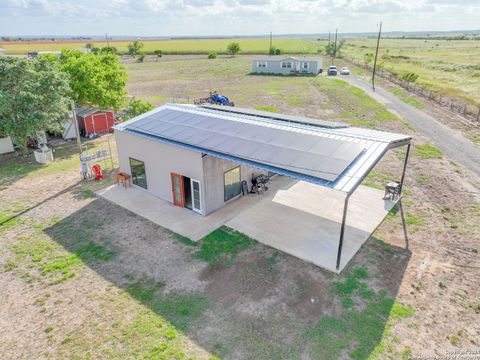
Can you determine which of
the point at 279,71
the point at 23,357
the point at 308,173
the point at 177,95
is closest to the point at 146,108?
the point at 308,173

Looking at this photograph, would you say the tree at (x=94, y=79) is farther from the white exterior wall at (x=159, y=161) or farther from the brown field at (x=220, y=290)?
the brown field at (x=220, y=290)

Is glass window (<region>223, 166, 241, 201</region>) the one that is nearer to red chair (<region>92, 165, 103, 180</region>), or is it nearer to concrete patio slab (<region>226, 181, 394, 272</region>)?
concrete patio slab (<region>226, 181, 394, 272</region>)

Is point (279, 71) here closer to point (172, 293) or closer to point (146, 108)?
point (146, 108)

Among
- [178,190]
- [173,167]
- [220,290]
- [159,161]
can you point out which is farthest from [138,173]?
[220,290]

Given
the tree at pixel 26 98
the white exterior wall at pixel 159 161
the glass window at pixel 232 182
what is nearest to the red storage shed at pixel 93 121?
the tree at pixel 26 98

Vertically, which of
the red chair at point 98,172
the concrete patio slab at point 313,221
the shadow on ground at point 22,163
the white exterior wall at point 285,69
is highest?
the white exterior wall at point 285,69

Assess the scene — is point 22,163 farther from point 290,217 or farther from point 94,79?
point 290,217
